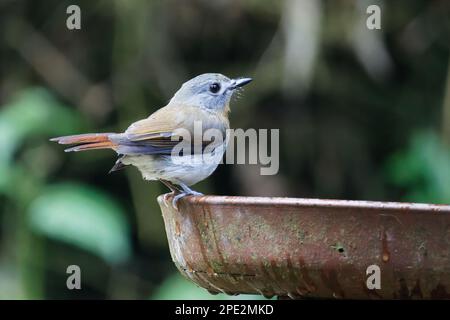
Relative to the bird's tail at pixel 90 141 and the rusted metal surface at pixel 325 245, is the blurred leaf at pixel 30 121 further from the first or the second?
the rusted metal surface at pixel 325 245

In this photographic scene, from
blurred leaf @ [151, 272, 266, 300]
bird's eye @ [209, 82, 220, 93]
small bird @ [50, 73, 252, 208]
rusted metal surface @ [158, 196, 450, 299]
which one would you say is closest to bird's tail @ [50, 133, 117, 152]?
small bird @ [50, 73, 252, 208]

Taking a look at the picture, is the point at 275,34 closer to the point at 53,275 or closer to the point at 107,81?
the point at 107,81

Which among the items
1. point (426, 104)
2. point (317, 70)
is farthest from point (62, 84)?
point (426, 104)

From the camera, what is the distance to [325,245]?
2279 millimetres

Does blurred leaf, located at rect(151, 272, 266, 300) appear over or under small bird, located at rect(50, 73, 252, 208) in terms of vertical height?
under

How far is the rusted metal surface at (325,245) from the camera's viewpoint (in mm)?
2213

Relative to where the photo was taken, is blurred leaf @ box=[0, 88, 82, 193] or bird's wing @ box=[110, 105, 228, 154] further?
blurred leaf @ box=[0, 88, 82, 193]

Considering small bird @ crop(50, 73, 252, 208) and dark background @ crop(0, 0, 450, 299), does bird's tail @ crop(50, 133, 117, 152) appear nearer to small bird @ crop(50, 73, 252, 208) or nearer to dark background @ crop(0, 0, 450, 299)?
small bird @ crop(50, 73, 252, 208)

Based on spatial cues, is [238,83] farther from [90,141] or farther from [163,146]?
[90,141]

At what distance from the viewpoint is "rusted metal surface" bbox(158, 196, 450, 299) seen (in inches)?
87.1

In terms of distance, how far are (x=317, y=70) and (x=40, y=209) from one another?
2.37 meters

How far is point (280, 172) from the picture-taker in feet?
21.0

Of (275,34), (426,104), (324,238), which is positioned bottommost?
(324,238)

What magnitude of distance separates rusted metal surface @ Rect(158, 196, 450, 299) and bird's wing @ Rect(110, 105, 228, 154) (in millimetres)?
1197
